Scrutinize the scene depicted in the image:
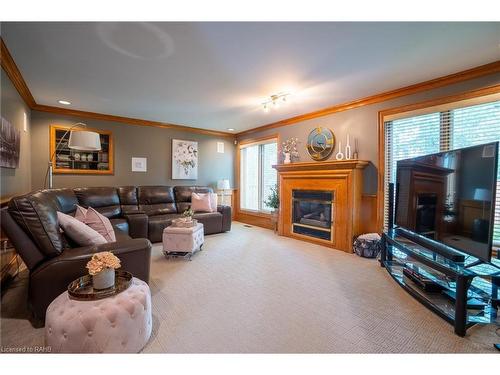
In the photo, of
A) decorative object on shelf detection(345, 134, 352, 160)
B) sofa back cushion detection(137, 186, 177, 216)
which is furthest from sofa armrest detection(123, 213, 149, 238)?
decorative object on shelf detection(345, 134, 352, 160)

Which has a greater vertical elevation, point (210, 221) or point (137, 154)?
point (137, 154)

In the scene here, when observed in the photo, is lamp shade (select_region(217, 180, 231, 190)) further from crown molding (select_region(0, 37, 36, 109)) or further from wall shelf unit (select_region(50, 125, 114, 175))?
crown molding (select_region(0, 37, 36, 109))

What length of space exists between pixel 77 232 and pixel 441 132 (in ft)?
13.7

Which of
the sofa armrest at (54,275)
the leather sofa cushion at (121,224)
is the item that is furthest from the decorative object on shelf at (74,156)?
the sofa armrest at (54,275)

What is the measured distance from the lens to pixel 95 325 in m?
1.35

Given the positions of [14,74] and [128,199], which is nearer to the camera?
[14,74]

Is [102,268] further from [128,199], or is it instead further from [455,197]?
[128,199]

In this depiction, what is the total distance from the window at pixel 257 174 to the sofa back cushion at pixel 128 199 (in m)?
2.77

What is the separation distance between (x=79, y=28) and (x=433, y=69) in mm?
3630

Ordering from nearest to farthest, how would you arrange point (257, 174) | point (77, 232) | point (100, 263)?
point (100, 263), point (77, 232), point (257, 174)

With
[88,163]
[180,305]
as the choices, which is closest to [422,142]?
[180,305]

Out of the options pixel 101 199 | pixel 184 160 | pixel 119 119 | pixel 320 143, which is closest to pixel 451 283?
pixel 320 143

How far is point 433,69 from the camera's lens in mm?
2721
